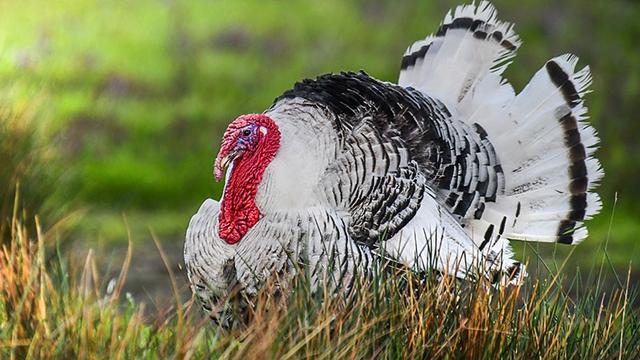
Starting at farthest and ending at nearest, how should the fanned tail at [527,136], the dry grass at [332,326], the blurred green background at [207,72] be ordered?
1. the blurred green background at [207,72]
2. the fanned tail at [527,136]
3. the dry grass at [332,326]

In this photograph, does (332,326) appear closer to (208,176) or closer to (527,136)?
(527,136)

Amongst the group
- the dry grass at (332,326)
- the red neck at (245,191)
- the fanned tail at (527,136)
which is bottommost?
the dry grass at (332,326)

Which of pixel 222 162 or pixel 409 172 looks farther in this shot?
pixel 409 172

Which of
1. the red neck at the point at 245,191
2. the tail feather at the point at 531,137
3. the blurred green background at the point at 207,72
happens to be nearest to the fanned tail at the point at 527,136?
the tail feather at the point at 531,137

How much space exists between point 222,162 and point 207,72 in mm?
6363

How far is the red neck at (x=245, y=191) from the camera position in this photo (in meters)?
3.64

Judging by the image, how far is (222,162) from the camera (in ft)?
12.0

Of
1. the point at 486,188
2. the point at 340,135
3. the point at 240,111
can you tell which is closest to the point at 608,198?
the point at 240,111

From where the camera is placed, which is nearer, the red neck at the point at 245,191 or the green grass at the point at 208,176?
the green grass at the point at 208,176

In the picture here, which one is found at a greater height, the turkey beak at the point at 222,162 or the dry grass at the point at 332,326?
the turkey beak at the point at 222,162

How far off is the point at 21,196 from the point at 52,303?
198 cm

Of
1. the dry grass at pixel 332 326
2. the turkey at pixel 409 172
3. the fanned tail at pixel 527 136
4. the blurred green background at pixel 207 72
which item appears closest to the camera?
the dry grass at pixel 332 326

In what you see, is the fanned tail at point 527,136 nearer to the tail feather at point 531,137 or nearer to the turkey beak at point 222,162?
the tail feather at point 531,137

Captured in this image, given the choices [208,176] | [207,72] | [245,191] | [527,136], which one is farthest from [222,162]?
[207,72]
